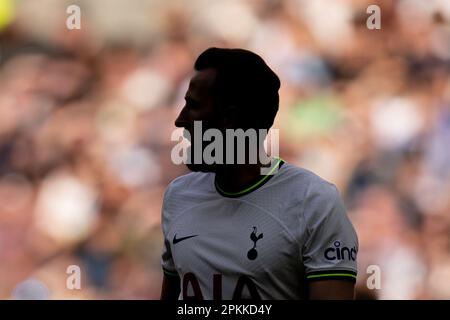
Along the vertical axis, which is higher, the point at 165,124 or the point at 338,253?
the point at 165,124

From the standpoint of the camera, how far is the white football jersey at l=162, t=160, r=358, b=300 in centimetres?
131

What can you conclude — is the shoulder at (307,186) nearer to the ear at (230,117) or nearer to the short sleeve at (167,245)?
the ear at (230,117)

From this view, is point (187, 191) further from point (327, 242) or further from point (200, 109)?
point (327, 242)

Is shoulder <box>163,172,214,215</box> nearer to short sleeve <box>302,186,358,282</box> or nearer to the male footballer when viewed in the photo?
the male footballer

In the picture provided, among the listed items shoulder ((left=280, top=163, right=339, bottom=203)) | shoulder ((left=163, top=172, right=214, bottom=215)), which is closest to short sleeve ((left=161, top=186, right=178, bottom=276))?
shoulder ((left=163, top=172, right=214, bottom=215))

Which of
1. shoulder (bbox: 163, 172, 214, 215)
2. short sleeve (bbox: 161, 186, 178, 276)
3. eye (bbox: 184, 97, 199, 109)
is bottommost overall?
short sleeve (bbox: 161, 186, 178, 276)

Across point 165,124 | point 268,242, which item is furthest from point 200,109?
point 165,124

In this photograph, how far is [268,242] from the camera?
1341 millimetres

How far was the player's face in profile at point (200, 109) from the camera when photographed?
1396mm

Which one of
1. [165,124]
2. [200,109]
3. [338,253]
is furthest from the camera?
[165,124]

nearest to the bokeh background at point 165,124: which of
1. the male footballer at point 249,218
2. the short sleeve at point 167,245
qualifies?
the short sleeve at point 167,245

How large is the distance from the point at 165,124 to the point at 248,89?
2.06 meters

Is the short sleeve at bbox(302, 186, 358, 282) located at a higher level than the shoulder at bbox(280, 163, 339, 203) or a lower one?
lower

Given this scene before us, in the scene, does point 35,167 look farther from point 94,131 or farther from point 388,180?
point 388,180
